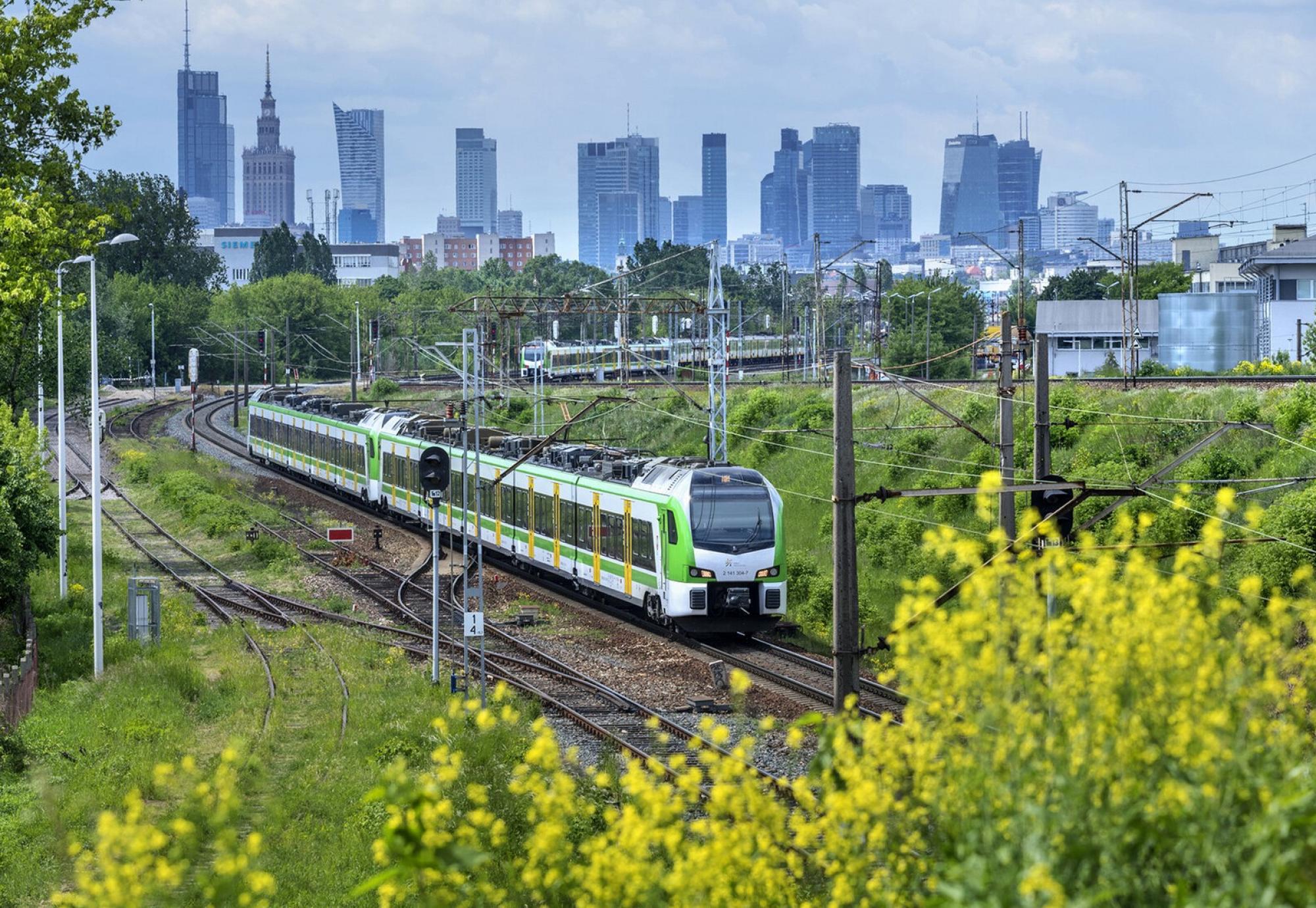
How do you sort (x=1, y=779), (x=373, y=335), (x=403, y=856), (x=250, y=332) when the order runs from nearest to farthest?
(x=403, y=856), (x=1, y=779), (x=373, y=335), (x=250, y=332)

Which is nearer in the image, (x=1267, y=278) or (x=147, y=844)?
(x=147, y=844)

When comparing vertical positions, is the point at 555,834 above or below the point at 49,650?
above

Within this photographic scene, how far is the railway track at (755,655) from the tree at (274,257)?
112892 mm

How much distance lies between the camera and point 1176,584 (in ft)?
25.8

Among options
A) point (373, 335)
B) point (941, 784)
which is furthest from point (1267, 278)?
point (941, 784)

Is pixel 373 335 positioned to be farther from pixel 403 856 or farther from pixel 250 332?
pixel 403 856

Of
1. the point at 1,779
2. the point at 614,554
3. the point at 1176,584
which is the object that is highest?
the point at 1176,584

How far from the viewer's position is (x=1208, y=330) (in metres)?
52.0

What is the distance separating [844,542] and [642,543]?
10677 mm

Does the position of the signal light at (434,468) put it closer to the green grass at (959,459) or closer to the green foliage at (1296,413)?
the green grass at (959,459)

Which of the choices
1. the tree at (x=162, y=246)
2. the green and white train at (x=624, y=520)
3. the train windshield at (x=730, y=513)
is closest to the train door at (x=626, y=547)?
the green and white train at (x=624, y=520)

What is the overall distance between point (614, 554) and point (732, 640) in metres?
2.94

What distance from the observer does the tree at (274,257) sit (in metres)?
146

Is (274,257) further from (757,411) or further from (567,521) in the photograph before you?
(567,521)
